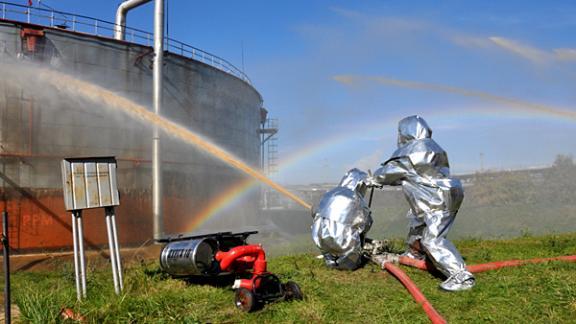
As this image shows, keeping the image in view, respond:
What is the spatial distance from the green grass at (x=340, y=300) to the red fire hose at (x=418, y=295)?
3.9 inches

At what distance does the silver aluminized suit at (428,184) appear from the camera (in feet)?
24.5

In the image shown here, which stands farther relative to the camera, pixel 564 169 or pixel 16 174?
pixel 564 169

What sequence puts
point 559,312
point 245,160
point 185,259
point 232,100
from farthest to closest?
1. point 245,160
2. point 232,100
3. point 185,259
4. point 559,312

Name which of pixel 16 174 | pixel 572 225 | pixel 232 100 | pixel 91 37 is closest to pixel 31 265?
pixel 16 174

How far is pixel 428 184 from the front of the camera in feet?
25.9

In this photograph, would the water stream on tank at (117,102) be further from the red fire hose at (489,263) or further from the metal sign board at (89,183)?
the metal sign board at (89,183)

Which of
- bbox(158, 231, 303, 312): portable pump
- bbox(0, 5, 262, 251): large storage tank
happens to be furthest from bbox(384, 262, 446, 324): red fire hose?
bbox(0, 5, 262, 251): large storage tank

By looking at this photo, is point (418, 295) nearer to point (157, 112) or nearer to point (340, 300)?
point (340, 300)

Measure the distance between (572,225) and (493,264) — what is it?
2491 centimetres

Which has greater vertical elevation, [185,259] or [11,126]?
[11,126]

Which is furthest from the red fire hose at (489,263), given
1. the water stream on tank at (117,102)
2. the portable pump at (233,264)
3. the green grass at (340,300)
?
the water stream on tank at (117,102)

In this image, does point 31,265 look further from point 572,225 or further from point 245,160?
point 572,225

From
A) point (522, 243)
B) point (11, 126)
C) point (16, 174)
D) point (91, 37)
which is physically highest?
point (91, 37)

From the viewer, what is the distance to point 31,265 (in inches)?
569
